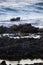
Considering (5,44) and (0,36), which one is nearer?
(5,44)

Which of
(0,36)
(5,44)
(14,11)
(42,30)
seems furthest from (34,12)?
(5,44)

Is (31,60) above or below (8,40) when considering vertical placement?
below

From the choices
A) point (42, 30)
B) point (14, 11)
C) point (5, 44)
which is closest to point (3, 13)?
point (14, 11)

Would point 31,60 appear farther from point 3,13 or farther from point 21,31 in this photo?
point 3,13

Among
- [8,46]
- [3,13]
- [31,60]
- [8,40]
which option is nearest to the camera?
[31,60]

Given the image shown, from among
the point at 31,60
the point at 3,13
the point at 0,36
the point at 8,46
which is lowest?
the point at 31,60

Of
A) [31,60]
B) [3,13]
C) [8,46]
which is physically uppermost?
[3,13]

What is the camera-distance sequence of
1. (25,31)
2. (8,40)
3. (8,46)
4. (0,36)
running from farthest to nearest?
1. (25,31)
2. (0,36)
3. (8,40)
4. (8,46)

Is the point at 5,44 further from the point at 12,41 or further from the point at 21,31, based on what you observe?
the point at 21,31

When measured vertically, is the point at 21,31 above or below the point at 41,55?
above

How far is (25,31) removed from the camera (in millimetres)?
9062

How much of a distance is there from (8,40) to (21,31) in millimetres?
1527

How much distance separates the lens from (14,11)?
48.3 ft

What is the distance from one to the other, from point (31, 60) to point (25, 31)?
8.70 feet
